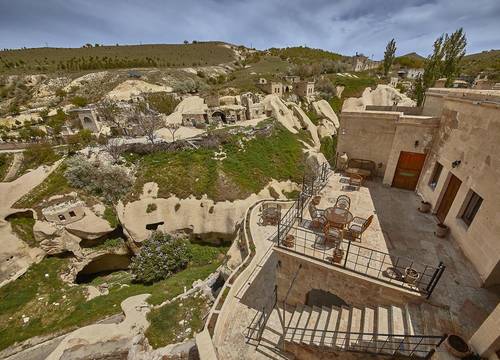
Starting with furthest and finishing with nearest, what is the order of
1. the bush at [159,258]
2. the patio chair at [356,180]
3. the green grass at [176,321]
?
the bush at [159,258]
the green grass at [176,321]
the patio chair at [356,180]

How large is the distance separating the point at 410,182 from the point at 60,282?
86.4 ft

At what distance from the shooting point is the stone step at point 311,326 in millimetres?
7090

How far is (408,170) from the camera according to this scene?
1109 centimetres

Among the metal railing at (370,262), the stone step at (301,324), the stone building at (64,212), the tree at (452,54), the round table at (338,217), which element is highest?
the tree at (452,54)

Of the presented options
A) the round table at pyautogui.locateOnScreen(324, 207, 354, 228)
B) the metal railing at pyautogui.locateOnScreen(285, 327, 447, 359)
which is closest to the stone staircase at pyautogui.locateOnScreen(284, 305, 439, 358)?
the metal railing at pyautogui.locateOnScreen(285, 327, 447, 359)

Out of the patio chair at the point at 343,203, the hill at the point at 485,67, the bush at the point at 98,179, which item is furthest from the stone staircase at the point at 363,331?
the hill at the point at 485,67

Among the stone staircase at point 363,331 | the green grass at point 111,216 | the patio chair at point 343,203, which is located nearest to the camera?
the stone staircase at point 363,331

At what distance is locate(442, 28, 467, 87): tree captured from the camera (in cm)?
2106

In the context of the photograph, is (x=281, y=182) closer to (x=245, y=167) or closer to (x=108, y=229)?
(x=245, y=167)

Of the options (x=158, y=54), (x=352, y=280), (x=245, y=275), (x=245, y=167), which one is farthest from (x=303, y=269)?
(x=158, y=54)

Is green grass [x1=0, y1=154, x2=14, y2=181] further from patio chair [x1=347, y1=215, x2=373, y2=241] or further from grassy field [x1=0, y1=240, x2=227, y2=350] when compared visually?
patio chair [x1=347, y1=215, x2=373, y2=241]

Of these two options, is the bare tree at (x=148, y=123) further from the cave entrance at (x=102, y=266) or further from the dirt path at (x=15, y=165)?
the dirt path at (x=15, y=165)

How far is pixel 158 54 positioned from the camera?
98.4m

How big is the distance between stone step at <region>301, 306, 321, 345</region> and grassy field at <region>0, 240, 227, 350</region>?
35.8ft
